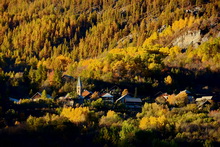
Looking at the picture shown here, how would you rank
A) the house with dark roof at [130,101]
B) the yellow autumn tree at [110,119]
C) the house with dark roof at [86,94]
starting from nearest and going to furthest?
1. the yellow autumn tree at [110,119]
2. the house with dark roof at [130,101]
3. the house with dark roof at [86,94]

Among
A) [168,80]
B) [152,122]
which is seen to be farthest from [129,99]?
[152,122]

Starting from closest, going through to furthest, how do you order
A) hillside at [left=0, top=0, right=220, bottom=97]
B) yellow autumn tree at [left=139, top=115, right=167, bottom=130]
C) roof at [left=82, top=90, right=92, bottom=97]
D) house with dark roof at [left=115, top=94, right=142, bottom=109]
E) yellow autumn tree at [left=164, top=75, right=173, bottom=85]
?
yellow autumn tree at [left=139, top=115, right=167, bottom=130], house with dark roof at [left=115, top=94, right=142, bottom=109], roof at [left=82, top=90, right=92, bottom=97], yellow autumn tree at [left=164, top=75, right=173, bottom=85], hillside at [left=0, top=0, right=220, bottom=97]

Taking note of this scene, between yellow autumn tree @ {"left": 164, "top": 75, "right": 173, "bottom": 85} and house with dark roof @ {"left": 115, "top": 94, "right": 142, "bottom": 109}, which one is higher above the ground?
yellow autumn tree @ {"left": 164, "top": 75, "right": 173, "bottom": 85}

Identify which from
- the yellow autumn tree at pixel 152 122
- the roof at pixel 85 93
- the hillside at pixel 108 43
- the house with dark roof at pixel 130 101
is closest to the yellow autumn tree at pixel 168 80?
the hillside at pixel 108 43

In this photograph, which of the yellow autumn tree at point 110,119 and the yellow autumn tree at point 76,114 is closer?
the yellow autumn tree at point 110,119

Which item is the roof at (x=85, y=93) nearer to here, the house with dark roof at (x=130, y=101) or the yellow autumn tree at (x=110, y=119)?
the house with dark roof at (x=130, y=101)

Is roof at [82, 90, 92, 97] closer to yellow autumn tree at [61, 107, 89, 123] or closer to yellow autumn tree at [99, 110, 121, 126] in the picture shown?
yellow autumn tree at [61, 107, 89, 123]

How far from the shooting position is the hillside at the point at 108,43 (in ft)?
257

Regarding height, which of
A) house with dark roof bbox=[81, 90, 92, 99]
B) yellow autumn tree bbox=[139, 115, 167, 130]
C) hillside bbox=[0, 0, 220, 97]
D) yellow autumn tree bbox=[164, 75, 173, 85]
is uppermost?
hillside bbox=[0, 0, 220, 97]

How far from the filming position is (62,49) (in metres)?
122

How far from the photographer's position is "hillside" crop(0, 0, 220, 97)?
7819cm

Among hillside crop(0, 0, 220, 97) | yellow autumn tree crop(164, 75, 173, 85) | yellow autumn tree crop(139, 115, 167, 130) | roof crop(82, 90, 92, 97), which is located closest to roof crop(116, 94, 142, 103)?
roof crop(82, 90, 92, 97)

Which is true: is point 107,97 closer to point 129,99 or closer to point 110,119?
point 129,99

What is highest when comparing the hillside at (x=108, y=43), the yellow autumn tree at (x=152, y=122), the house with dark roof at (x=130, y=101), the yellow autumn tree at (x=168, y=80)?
the hillside at (x=108, y=43)
